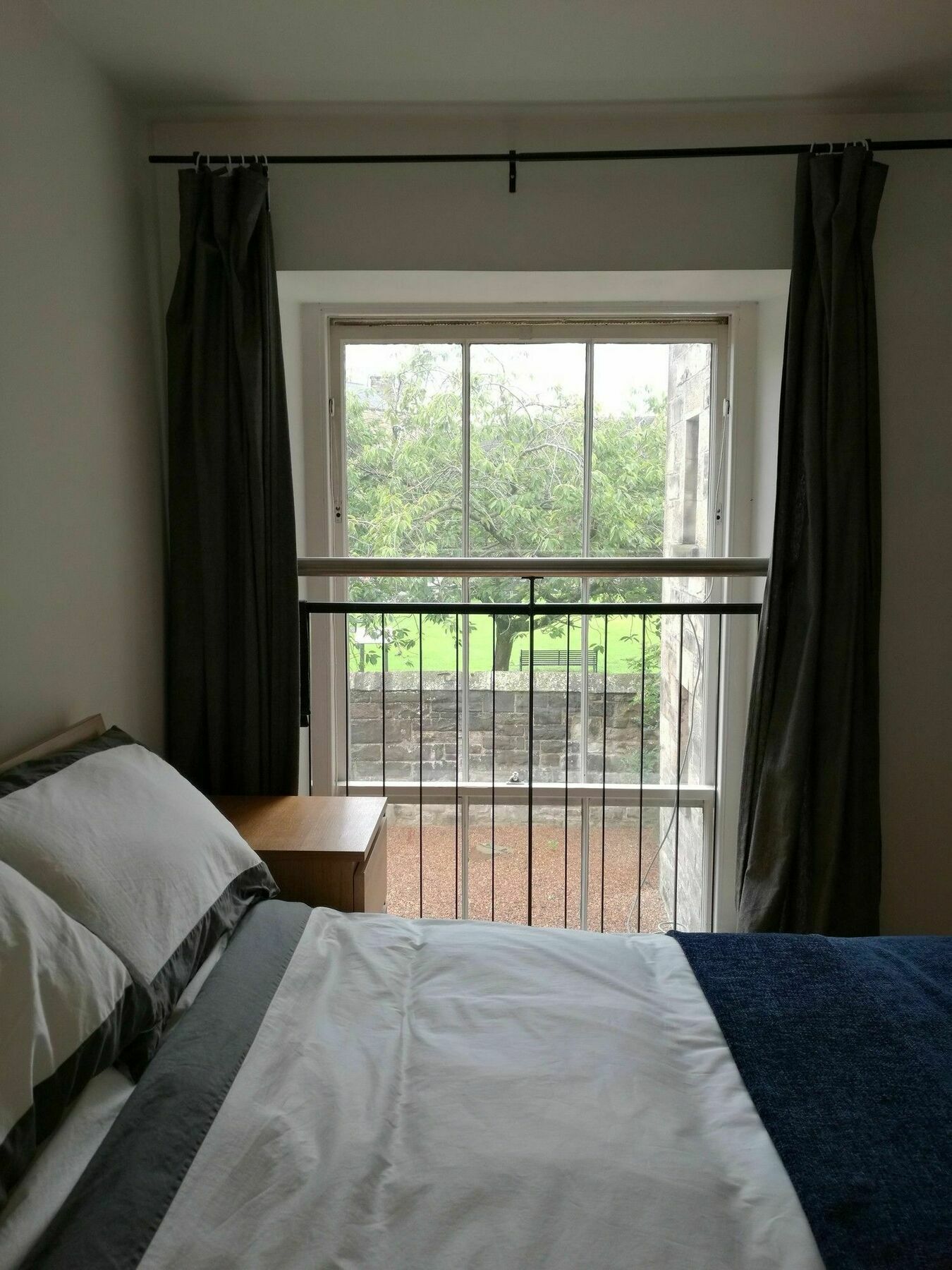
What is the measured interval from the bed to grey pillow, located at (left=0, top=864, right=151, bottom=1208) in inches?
1.3

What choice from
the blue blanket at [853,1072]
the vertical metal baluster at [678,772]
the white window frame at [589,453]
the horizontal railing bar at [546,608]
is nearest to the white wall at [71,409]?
the horizontal railing bar at [546,608]

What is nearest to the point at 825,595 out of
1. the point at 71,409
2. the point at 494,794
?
the point at 494,794

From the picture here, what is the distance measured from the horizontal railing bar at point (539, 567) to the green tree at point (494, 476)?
A: 523 millimetres

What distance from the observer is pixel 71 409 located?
1.93 meters

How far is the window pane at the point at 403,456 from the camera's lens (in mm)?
2961

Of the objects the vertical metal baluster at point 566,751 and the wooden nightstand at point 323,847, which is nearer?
the wooden nightstand at point 323,847

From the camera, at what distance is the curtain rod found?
2275 mm

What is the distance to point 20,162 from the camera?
1744mm

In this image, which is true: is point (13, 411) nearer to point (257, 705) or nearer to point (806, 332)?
point (257, 705)

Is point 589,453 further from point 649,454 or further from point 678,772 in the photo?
point 678,772

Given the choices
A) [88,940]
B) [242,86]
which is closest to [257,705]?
[88,940]

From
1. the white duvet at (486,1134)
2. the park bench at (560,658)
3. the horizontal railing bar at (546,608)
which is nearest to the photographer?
the white duvet at (486,1134)

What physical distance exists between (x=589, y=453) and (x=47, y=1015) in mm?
2455

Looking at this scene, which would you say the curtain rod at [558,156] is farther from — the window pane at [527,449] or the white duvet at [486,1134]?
the white duvet at [486,1134]
